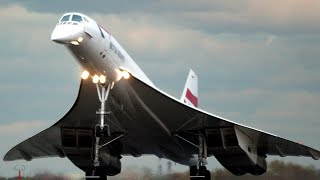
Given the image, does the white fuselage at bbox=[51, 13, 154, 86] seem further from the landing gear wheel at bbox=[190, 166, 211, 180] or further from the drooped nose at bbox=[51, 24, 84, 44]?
the landing gear wheel at bbox=[190, 166, 211, 180]

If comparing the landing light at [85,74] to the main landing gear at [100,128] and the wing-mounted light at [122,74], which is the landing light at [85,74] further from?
the wing-mounted light at [122,74]

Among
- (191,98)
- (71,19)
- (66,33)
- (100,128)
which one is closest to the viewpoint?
(66,33)

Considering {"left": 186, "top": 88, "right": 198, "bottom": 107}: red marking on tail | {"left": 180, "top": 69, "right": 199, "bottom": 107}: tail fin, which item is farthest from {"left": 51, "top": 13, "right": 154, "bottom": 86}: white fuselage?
{"left": 186, "top": 88, "right": 198, "bottom": 107}: red marking on tail

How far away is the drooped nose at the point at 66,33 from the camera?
49.6 feet

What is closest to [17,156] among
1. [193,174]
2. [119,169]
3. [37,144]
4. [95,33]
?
[37,144]

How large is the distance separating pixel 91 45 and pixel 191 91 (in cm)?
Result: 877

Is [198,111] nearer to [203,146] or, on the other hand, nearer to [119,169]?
[203,146]

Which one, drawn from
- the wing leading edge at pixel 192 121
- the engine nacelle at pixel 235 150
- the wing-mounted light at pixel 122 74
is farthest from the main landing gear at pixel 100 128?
the engine nacelle at pixel 235 150

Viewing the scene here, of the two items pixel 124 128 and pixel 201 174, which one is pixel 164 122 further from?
pixel 201 174

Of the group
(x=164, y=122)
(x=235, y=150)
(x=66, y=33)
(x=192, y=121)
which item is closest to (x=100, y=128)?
(x=164, y=122)

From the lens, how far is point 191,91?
24.2 meters

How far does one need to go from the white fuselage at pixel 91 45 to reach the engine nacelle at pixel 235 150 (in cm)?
300

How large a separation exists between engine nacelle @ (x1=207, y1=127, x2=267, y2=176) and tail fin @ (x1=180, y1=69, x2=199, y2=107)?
430 cm

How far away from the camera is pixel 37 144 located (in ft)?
68.3
